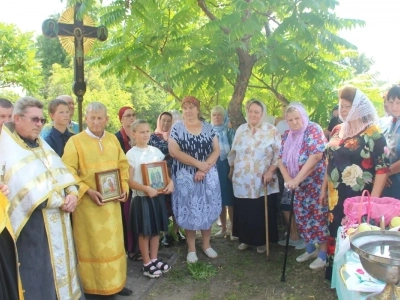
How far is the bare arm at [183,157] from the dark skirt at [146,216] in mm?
568

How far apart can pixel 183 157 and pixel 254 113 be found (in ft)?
3.42

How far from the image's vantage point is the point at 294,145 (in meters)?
4.42

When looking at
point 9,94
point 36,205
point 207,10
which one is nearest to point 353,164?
point 36,205

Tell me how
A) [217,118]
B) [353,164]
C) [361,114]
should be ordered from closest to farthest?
[361,114]
[353,164]
[217,118]

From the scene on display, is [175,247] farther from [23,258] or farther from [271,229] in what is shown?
[23,258]

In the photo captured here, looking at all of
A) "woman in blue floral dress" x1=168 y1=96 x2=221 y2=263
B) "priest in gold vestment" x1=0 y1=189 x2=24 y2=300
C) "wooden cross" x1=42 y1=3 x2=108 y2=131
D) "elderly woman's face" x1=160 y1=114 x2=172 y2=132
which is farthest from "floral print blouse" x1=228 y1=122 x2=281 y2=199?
"priest in gold vestment" x1=0 y1=189 x2=24 y2=300

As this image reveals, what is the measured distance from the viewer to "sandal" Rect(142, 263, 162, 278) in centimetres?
433

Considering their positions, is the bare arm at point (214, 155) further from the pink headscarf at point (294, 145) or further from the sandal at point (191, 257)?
the sandal at point (191, 257)

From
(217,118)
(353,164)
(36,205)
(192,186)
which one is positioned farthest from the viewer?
(217,118)

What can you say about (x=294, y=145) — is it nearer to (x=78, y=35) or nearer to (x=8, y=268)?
(x=78, y=35)

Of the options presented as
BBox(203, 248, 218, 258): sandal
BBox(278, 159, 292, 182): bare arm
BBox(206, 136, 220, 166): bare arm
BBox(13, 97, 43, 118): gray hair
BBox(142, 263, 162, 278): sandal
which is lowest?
BBox(203, 248, 218, 258): sandal

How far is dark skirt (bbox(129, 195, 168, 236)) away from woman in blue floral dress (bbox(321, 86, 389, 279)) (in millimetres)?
1860

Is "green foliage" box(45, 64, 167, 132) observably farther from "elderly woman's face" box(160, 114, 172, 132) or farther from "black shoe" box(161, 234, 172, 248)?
"black shoe" box(161, 234, 172, 248)

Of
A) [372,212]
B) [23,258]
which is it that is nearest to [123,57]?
[23,258]
